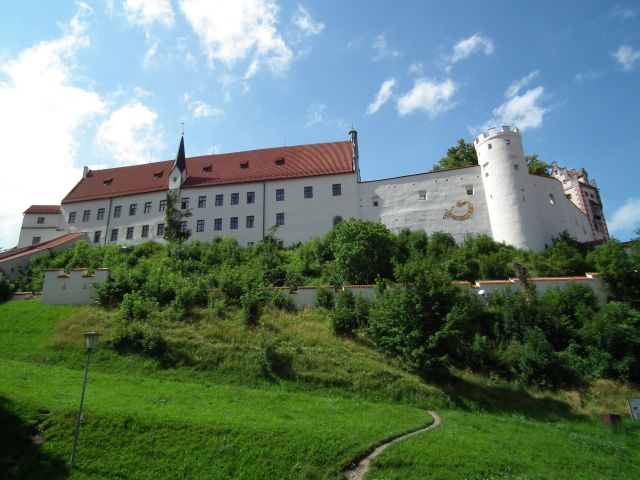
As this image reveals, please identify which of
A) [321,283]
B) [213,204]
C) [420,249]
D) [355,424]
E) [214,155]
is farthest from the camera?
[214,155]

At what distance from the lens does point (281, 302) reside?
2662 cm

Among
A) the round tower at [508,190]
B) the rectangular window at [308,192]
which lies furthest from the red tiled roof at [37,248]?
the round tower at [508,190]

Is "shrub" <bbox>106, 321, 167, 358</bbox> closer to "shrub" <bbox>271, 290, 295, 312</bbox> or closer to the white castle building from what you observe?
"shrub" <bbox>271, 290, 295, 312</bbox>

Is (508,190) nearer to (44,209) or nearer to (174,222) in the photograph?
(174,222)

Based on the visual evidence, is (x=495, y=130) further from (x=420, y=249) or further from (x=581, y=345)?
(x=581, y=345)

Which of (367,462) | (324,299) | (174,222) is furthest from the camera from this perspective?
(174,222)

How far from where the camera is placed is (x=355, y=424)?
14.9 metres

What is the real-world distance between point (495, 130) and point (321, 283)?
21449 mm

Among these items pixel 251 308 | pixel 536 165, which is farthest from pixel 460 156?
pixel 251 308

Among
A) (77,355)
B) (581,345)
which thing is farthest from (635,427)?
(77,355)

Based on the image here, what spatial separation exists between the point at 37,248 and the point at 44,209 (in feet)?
38.3

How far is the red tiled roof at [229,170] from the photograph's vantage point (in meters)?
46.3

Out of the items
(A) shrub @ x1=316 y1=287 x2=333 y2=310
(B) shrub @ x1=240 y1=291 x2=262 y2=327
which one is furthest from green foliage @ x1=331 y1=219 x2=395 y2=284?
(B) shrub @ x1=240 y1=291 x2=262 y2=327

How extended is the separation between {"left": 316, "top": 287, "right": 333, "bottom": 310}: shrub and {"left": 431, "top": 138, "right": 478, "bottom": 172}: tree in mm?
25972
